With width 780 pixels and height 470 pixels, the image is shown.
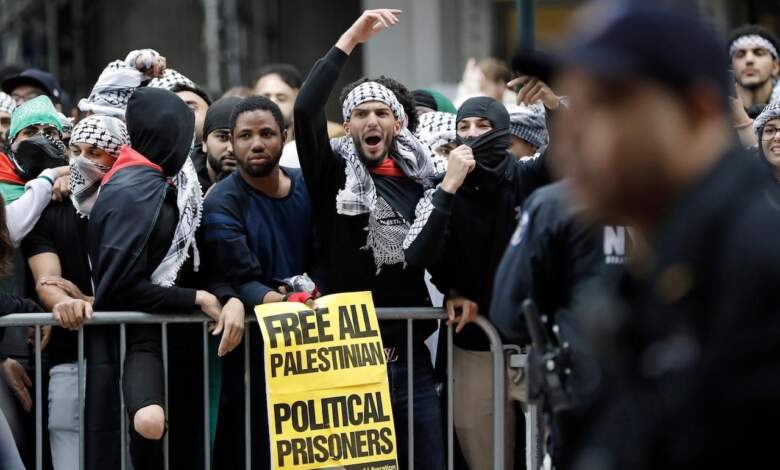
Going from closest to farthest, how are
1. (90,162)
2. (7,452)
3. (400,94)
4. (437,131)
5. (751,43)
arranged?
(7,452) < (90,162) < (400,94) < (437,131) < (751,43)

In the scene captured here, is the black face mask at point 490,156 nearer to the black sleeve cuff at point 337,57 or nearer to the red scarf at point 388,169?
the red scarf at point 388,169

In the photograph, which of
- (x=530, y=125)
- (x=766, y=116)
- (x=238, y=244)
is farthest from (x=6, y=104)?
(x=766, y=116)

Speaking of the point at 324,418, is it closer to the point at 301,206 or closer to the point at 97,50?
the point at 301,206

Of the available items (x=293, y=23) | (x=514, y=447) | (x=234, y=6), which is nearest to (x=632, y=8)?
(x=514, y=447)

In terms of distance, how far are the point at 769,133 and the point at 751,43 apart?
1737mm

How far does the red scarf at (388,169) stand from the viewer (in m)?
6.29

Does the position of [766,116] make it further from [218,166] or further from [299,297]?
[218,166]

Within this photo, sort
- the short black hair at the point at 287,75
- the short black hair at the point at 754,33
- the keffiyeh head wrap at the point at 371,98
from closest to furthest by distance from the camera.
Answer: the keffiyeh head wrap at the point at 371,98 < the short black hair at the point at 754,33 < the short black hair at the point at 287,75

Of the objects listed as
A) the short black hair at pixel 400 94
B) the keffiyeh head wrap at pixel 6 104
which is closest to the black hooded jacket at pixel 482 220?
the short black hair at pixel 400 94

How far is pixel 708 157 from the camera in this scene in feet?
7.66

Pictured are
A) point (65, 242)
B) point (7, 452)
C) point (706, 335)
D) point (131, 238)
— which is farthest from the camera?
point (65, 242)

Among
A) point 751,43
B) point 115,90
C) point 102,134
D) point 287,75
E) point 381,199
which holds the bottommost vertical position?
point 381,199

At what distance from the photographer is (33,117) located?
721 centimetres

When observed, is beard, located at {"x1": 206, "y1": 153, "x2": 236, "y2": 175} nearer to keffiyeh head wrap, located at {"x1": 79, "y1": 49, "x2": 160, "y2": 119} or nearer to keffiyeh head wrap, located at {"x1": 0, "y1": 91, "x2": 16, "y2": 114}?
keffiyeh head wrap, located at {"x1": 79, "y1": 49, "x2": 160, "y2": 119}
